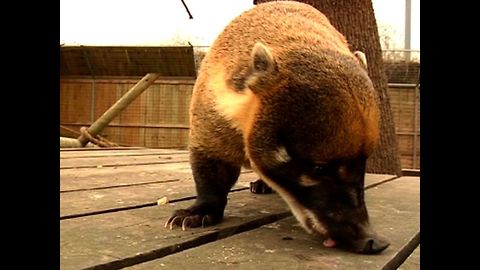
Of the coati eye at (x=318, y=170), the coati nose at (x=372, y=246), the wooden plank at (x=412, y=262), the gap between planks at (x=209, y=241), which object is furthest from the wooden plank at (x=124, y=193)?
the wooden plank at (x=412, y=262)

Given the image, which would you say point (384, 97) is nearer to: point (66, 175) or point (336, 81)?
point (66, 175)

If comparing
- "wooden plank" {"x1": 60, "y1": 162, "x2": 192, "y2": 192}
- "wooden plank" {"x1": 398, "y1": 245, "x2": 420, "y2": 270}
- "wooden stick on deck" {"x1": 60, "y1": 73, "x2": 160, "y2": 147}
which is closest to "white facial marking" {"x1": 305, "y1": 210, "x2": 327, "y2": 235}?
"wooden plank" {"x1": 398, "y1": 245, "x2": 420, "y2": 270}

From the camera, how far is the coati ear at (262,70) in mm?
1921

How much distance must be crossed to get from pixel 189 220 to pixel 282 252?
440 mm

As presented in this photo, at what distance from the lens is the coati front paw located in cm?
210

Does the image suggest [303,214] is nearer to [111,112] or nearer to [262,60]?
[262,60]

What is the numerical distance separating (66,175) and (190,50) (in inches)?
218

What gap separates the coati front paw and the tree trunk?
9.53 feet

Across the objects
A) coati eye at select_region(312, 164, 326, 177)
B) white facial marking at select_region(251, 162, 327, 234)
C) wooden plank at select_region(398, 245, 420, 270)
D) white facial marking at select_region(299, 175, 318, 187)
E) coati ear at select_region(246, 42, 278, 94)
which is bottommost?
wooden plank at select_region(398, 245, 420, 270)

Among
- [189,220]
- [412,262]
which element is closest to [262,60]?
[189,220]

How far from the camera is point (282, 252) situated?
1799 millimetres

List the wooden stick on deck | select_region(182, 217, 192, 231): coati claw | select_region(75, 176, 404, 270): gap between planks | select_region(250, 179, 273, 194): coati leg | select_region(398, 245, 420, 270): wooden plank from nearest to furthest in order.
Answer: select_region(75, 176, 404, 270): gap between planks → select_region(398, 245, 420, 270): wooden plank → select_region(182, 217, 192, 231): coati claw → select_region(250, 179, 273, 194): coati leg → the wooden stick on deck

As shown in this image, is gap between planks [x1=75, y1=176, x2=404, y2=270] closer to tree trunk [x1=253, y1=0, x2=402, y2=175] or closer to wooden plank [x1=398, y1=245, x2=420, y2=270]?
wooden plank [x1=398, y1=245, x2=420, y2=270]
